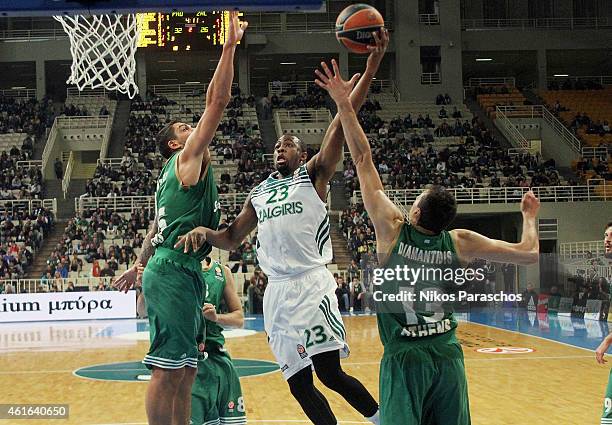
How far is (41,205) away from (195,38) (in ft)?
25.5

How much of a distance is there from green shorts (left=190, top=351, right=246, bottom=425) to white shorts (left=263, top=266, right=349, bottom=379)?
0.35 metres

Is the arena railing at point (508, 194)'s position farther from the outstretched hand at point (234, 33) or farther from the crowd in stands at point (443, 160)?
the outstretched hand at point (234, 33)

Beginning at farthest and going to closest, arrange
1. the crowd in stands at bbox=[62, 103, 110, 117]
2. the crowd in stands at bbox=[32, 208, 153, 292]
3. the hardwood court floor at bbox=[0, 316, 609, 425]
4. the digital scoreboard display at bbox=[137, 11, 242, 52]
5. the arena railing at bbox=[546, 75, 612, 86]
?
the arena railing at bbox=[546, 75, 612, 86] < the crowd in stands at bbox=[62, 103, 110, 117] < the digital scoreboard display at bbox=[137, 11, 242, 52] < the crowd in stands at bbox=[32, 208, 153, 292] < the hardwood court floor at bbox=[0, 316, 609, 425]

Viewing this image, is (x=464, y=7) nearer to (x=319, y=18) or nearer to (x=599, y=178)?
(x=319, y=18)

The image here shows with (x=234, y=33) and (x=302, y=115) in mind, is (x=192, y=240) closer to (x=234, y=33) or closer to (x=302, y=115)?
(x=234, y=33)

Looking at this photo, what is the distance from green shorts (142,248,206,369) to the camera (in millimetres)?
4312

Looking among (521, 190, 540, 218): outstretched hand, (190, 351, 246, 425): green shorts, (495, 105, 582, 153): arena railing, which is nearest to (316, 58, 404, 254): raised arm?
(521, 190, 540, 218): outstretched hand

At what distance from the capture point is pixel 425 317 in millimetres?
4012

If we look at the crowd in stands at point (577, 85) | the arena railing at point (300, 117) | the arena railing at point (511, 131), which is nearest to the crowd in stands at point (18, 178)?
the arena railing at point (300, 117)

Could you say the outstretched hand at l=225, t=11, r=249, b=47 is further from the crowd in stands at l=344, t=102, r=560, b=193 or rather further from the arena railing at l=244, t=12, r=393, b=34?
the arena railing at l=244, t=12, r=393, b=34

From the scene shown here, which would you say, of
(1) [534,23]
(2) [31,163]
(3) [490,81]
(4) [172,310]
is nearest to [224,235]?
(4) [172,310]

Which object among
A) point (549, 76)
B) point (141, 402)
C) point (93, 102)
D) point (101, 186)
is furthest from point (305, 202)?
point (549, 76)

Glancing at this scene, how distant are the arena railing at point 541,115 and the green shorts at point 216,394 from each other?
27.4 m

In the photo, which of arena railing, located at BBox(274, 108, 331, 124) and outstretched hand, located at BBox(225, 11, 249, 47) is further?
arena railing, located at BBox(274, 108, 331, 124)
